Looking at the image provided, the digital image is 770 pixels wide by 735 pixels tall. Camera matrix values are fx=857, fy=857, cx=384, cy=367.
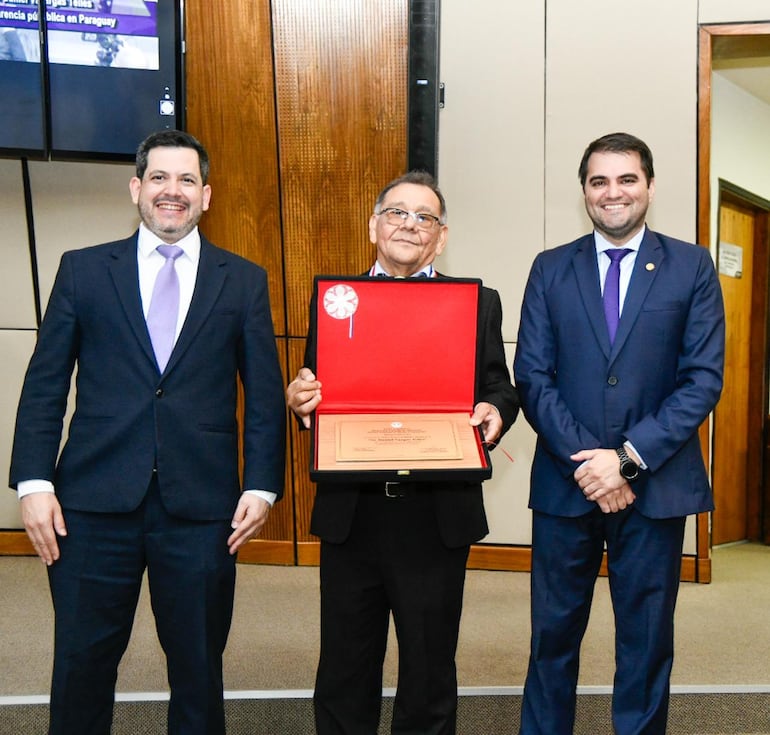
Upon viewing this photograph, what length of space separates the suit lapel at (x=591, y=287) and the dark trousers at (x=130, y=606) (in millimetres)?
1038

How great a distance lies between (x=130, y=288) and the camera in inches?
77.1

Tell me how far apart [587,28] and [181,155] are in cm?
306

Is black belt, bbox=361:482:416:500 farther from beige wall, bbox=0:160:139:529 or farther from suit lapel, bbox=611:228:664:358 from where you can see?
beige wall, bbox=0:160:139:529

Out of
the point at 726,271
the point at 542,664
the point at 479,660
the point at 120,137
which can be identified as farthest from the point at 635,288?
the point at 726,271

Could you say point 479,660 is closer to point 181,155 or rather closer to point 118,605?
point 118,605

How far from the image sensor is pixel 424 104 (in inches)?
132

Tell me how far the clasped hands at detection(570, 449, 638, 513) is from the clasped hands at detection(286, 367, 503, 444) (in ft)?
0.76

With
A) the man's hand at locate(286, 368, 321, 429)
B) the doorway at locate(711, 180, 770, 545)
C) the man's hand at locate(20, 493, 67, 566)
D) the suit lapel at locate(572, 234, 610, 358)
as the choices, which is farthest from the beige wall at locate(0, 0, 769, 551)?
the man's hand at locate(20, 493, 67, 566)

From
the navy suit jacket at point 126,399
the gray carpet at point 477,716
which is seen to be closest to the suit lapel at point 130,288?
the navy suit jacket at point 126,399

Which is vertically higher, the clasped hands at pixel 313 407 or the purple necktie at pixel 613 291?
the purple necktie at pixel 613 291

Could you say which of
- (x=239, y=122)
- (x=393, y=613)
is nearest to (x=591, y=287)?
(x=393, y=613)

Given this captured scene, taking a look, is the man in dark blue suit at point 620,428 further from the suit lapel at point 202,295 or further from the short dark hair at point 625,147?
the suit lapel at point 202,295

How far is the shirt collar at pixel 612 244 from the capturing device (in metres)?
2.23

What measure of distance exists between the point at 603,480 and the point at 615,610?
39 cm
